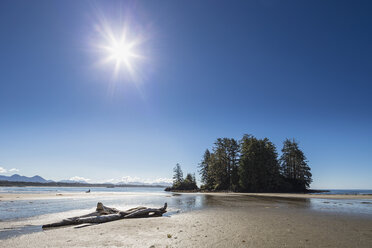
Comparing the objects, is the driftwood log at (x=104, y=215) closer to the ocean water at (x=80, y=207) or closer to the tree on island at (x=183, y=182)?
the ocean water at (x=80, y=207)

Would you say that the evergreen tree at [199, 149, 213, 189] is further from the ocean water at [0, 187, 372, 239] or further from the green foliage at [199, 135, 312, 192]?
the ocean water at [0, 187, 372, 239]

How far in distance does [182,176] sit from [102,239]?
94.0 metres

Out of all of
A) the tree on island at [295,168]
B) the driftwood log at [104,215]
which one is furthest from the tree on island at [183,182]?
the driftwood log at [104,215]

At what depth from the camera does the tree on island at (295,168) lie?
6519 cm

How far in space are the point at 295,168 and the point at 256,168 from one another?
20.6 meters

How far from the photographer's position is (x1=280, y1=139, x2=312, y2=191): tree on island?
214 ft

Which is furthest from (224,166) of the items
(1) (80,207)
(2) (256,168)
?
(1) (80,207)

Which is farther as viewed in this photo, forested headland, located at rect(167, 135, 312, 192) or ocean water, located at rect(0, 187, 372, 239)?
forested headland, located at rect(167, 135, 312, 192)

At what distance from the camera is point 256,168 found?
57094 millimetres

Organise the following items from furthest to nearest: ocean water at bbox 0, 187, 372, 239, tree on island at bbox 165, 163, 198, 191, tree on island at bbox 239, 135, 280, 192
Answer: tree on island at bbox 165, 163, 198, 191 < tree on island at bbox 239, 135, 280, 192 < ocean water at bbox 0, 187, 372, 239

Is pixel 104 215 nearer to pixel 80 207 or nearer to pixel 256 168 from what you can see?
pixel 80 207

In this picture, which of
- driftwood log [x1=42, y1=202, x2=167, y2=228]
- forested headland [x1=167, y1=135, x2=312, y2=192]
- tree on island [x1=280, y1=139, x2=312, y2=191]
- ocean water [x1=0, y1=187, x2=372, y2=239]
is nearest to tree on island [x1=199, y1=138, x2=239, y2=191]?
forested headland [x1=167, y1=135, x2=312, y2=192]

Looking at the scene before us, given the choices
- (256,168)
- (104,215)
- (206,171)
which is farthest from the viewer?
(206,171)

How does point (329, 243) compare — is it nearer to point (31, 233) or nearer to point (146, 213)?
point (146, 213)
